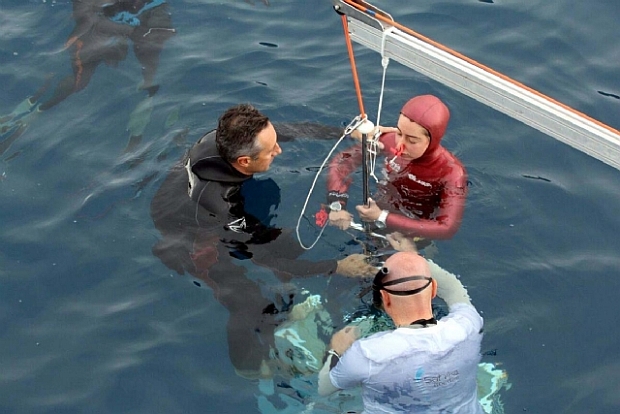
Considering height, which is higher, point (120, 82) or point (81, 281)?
point (120, 82)

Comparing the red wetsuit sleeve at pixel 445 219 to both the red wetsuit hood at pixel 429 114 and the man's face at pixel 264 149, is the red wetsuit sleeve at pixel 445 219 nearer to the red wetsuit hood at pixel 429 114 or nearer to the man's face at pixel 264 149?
the red wetsuit hood at pixel 429 114

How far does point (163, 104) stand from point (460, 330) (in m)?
4.71

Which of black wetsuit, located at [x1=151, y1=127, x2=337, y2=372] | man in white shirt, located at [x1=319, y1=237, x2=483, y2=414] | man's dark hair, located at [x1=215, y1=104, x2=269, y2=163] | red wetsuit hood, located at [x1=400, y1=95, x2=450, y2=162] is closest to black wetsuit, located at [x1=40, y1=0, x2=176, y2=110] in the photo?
black wetsuit, located at [x1=151, y1=127, x2=337, y2=372]

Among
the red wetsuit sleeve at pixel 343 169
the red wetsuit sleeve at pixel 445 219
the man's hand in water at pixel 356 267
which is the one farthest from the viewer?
the red wetsuit sleeve at pixel 343 169

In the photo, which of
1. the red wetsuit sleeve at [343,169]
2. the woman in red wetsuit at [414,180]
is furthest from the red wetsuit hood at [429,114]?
the red wetsuit sleeve at [343,169]

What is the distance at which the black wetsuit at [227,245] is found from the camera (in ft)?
17.9

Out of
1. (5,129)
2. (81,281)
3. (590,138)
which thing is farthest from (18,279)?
(590,138)

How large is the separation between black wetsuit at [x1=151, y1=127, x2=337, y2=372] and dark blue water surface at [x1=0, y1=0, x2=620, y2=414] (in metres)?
0.20

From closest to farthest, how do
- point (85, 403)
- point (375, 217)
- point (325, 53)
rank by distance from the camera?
point (85, 403) < point (375, 217) < point (325, 53)

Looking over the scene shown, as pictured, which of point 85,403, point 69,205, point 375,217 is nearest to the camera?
point 85,403

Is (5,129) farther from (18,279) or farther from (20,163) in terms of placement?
(18,279)

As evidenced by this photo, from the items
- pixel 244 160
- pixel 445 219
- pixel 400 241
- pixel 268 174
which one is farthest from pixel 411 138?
pixel 268 174

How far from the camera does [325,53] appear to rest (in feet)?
27.5

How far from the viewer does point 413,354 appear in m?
4.07
